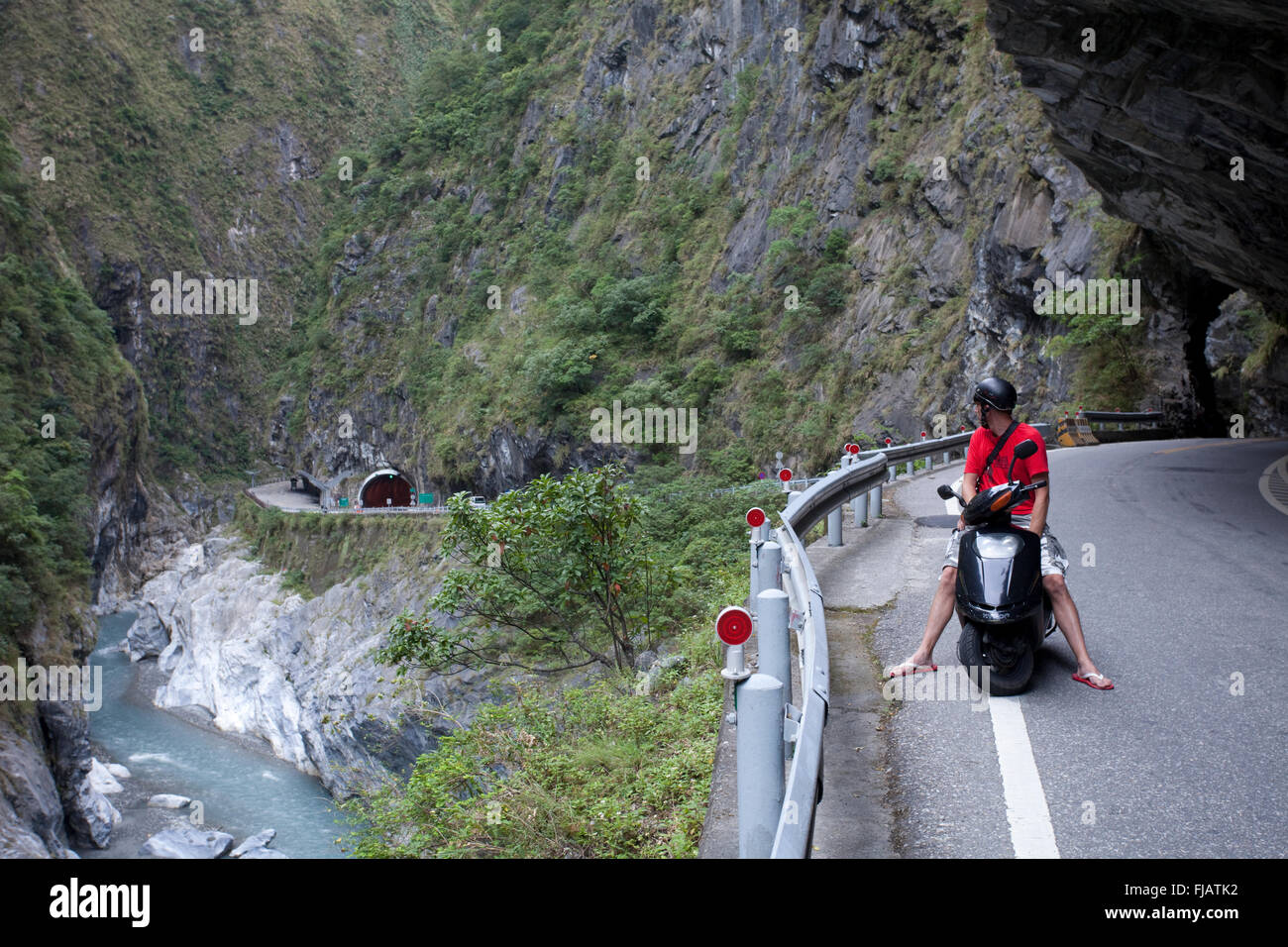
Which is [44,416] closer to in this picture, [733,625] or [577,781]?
[577,781]

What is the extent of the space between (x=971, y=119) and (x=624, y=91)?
98.3 ft

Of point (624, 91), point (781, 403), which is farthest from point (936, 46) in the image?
point (624, 91)

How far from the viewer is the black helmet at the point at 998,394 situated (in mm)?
5160

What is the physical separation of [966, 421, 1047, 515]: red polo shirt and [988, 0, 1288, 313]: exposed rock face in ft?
21.5

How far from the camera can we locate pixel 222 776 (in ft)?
121

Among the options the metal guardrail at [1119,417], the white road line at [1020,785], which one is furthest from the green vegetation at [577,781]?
the metal guardrail at [1119,417]

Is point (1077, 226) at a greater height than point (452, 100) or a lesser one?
lesser

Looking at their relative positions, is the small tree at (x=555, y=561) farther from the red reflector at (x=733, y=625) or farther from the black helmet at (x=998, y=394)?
the red reflector at (x=733, y=625)

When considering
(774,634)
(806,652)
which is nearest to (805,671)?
(806,652)

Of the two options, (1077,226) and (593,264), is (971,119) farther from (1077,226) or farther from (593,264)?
(593,264)

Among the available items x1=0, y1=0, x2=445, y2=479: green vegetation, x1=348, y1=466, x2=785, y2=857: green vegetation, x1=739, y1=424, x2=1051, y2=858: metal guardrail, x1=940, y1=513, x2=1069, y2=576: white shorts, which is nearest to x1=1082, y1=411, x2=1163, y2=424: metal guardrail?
x1=348, y1=466, x2=785, y2=857: green vegetation

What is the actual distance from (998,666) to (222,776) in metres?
39.0

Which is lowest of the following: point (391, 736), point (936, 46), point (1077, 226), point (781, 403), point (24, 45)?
point (391, 736)
